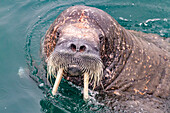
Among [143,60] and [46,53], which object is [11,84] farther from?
[143,60]

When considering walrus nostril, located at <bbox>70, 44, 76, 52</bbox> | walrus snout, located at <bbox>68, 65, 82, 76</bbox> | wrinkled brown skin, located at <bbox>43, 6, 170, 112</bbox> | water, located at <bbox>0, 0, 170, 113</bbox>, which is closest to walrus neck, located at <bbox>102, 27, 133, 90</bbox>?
wrinkled brown skin, located at <bbox>43, 6, 170, 112</bbox>

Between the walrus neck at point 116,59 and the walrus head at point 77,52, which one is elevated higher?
the walrus head at point 77,52

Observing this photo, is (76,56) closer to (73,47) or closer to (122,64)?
(73,47)

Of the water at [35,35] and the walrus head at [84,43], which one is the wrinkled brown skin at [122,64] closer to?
the walrus head at [84,43]

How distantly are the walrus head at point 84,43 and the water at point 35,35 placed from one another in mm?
1095

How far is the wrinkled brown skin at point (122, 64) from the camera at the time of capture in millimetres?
5383

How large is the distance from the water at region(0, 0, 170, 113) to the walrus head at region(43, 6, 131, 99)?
109 centimetres

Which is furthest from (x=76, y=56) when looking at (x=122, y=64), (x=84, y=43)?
(x=122, y=64)

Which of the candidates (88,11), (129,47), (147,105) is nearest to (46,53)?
(88,11)

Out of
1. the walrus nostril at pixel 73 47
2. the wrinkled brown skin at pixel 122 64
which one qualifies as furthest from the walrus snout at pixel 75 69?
the wrinkled brown skin at pixel 122 64

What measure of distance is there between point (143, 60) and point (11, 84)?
3929 millimetres

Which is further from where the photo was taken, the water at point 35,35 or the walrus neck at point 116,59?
the water at point 35,35

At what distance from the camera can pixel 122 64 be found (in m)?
5.81

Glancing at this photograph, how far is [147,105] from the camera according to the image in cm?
584
